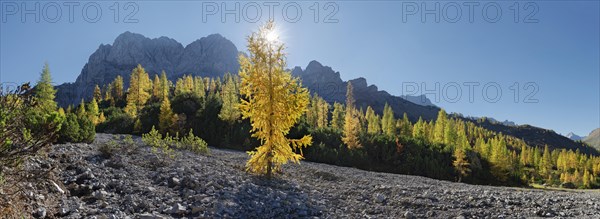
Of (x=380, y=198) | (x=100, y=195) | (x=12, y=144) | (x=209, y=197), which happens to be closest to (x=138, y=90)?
(x=209, y=197)

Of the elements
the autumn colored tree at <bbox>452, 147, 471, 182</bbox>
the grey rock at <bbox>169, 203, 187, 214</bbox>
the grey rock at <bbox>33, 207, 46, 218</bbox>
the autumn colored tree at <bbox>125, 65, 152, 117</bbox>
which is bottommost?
the autumn colored tree at <bbox>452, 147, 471, 182</bbox>

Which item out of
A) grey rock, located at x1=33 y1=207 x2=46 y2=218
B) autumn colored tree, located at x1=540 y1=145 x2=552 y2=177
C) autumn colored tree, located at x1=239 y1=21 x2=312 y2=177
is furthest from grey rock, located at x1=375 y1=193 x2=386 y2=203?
autumn colored tree, located at x1=540 y1=145 x2=552 y2=177

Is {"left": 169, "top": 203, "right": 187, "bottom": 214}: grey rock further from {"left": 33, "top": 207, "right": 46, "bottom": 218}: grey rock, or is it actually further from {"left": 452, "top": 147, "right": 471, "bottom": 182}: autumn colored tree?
{"left": 452, "top": 147, "right": 471, "bottom": 182}: autumn colored tree

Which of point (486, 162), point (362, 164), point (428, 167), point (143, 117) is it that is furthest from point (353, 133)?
point (143, 117)

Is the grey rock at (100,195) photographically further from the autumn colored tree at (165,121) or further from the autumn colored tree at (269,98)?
the autumn colored tree at (165,121)

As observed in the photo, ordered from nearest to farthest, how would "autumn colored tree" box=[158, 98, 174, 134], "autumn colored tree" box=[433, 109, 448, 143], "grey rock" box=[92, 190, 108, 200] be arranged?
"grey rock" box=[92, 190, 108, 200], "autumn colored tree" box=[158, 98, 174, 134], "autumn colored tree" box=[433, 109, 448, 143]

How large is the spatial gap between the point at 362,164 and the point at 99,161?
3263 centimetres

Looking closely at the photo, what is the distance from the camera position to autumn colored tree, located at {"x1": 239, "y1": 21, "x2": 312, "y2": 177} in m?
16.9

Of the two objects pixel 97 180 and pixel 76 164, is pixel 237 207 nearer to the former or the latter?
pixel 97 180

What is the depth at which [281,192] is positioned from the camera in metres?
13.5

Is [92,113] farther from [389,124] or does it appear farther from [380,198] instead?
[389,124]

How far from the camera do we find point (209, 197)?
36.1ft

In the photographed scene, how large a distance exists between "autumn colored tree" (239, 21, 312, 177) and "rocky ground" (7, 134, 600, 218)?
1.46 metres

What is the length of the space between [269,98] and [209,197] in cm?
704
